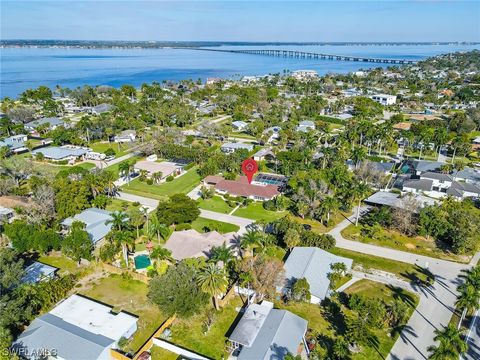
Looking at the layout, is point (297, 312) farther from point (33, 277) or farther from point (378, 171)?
point (378, 171)

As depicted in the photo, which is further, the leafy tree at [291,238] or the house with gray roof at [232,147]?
the house with gray roof at [232,147]

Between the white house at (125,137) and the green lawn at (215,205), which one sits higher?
the white house at (125,137)

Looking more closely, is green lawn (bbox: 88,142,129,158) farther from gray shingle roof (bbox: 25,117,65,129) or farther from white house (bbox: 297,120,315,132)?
white house (bbox: 297,120,315,132)

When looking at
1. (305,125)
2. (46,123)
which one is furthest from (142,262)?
(46,123)

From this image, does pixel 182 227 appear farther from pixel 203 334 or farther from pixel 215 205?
pixel 203 334

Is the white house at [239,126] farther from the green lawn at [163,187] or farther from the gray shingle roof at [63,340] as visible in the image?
the gray shingle roof at [63,340]

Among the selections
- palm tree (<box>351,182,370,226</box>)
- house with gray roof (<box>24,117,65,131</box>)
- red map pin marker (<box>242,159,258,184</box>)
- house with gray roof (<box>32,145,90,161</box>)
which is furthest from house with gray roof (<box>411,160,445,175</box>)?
house with gray roof (<box>24,117,65,131</box>)

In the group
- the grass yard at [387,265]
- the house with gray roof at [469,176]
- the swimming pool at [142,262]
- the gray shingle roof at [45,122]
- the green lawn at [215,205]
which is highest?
the gray shingle roof at [45,122]

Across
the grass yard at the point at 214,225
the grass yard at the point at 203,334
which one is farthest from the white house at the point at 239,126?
the grass yard at the point at 203,334

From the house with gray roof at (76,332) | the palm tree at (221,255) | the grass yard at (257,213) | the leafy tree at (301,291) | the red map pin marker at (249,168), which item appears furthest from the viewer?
the red map pin marker at (249,168)
